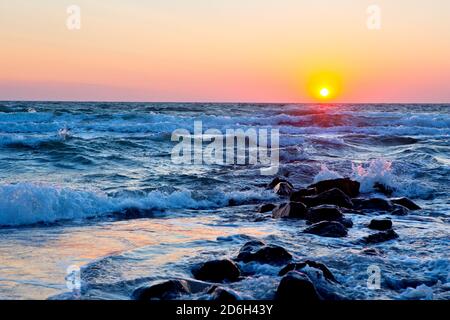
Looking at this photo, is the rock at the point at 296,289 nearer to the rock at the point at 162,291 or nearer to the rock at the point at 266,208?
the rock at the point at 162,291

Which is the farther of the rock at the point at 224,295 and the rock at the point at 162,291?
the rock at the point at 162,291

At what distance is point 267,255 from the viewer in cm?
564

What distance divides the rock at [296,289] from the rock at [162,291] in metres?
0.84

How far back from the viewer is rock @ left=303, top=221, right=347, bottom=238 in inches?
281

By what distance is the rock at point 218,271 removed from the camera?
16.8 feet

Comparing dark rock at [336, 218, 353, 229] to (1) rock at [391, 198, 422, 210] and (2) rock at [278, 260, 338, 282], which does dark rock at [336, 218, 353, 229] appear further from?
(2) rock at [278, 260, 338, 282]

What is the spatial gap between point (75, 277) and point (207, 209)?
4.63 meters

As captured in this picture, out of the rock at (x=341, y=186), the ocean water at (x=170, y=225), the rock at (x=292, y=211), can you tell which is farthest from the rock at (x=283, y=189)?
the rock at (x=292, y=211)

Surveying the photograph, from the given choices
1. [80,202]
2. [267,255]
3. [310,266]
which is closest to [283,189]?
[80,202]

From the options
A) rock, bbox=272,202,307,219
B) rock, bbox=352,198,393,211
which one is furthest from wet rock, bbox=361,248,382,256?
rock, bbox=352,198,393,211

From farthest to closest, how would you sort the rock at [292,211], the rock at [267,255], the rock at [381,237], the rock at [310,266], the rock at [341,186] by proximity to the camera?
1. the rock at [341,186]
2. the rock at [292,211]
3. the rock at [381,237]
4. the rock at [267,255]
5. the rock at [310,266]

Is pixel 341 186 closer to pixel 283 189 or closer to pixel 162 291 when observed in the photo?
pixel 283 189
